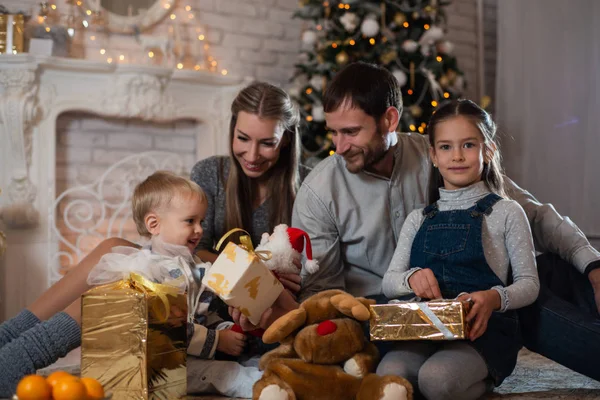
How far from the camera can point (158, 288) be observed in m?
1.82

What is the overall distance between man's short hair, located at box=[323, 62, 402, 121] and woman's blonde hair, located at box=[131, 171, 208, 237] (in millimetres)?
497

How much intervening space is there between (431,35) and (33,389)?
3219 mm

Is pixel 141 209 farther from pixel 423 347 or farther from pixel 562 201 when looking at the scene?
pixel 562 201

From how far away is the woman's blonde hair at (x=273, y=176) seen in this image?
8.43 feet

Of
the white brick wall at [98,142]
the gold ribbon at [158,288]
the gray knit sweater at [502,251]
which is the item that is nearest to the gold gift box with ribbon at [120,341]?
the gold ribbon at [158,288]

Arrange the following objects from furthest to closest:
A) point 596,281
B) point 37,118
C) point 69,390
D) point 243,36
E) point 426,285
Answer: point 243,36, point 37,118, point 596,281, point 426,285, point 69,390

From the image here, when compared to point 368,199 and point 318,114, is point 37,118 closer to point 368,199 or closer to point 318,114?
point 318,114

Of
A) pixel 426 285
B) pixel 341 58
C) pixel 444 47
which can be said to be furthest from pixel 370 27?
pixel 426 285

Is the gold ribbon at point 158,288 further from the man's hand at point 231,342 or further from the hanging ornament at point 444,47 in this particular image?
the hanging ornament at point 444,47

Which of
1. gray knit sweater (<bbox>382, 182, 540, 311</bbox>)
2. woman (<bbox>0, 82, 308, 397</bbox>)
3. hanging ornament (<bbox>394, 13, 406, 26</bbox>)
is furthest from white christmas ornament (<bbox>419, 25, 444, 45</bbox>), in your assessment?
gray knit sweater (<bbox>382, 182, 540, 311</bbox>)

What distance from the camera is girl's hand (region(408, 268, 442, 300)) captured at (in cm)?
185

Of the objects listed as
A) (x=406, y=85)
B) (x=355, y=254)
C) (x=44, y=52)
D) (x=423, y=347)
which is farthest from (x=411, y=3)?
(x=423, y=347)

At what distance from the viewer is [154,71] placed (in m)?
3.92

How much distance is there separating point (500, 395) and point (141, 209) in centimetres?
115
